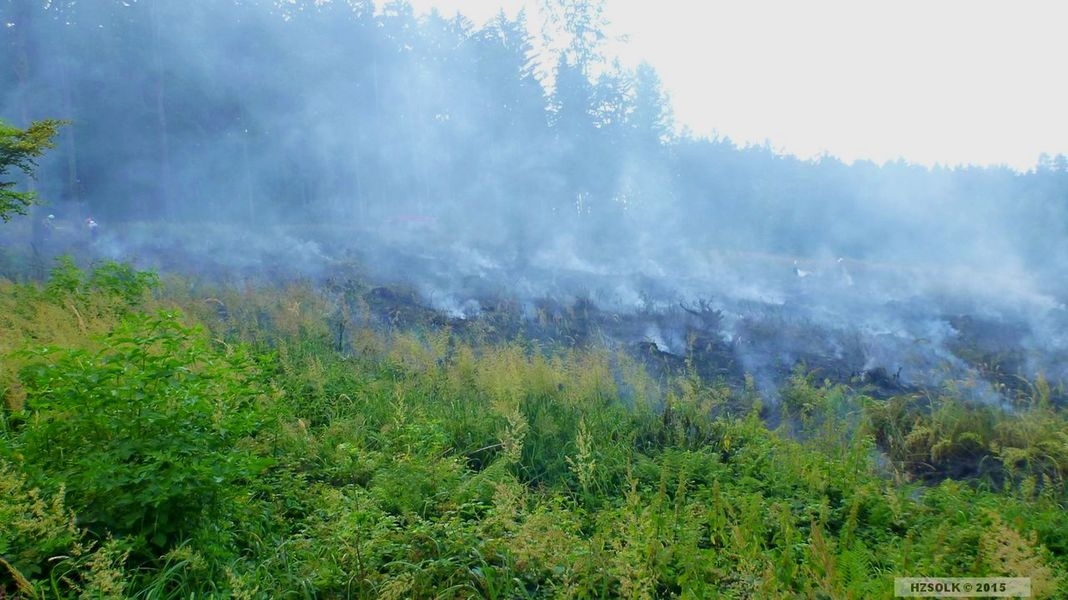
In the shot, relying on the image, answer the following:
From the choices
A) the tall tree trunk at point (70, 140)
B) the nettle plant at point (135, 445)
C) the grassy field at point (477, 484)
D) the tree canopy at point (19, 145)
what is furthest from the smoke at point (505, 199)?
the nettle plant at point (135, 445)

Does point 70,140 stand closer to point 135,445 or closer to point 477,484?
point 135,445

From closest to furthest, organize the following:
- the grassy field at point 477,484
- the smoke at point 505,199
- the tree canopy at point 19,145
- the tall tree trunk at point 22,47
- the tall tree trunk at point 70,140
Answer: the grassy field at point 477,484, the tree canopy at point 19,145, the smoke at point 505,199, the tall tree trunk at point 22,47, the tall tree trunk at point 70,140

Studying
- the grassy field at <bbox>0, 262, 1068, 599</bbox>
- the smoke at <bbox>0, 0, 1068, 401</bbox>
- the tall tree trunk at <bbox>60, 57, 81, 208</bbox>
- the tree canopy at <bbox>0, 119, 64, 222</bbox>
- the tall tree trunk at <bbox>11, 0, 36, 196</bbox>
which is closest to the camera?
the grassy field at <bbox>0, 262, 1068, 599</bbox>

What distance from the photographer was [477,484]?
10.4 feet

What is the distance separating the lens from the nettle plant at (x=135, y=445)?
7.43 feet

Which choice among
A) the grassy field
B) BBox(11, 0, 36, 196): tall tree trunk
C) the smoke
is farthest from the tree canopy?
BBox(11, 0, 36, 196): tall tree trunk

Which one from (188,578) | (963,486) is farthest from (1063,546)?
(188,578)

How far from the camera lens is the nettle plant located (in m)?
2.27

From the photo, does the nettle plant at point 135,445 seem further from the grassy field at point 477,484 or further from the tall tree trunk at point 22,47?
the tall tree trunk at point 22,47

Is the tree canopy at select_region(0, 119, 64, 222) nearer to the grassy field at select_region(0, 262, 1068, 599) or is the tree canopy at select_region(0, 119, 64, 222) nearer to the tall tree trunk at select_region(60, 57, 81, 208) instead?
the grassy field at select_region(0, 262, 1068, 599)

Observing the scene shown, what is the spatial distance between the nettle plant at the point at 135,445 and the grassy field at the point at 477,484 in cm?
1

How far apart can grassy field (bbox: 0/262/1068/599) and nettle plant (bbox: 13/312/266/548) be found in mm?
11

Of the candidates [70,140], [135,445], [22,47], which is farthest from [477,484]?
[70,140]

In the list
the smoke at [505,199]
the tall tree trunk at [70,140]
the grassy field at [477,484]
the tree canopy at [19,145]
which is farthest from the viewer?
the tall tree trunk at [70,140]
